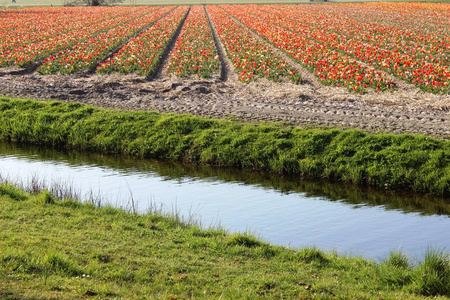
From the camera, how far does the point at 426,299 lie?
7012 mm

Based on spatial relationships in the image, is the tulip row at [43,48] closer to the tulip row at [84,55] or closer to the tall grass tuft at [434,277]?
the tulip row at [84,55]

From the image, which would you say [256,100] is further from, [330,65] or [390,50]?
[390,50]

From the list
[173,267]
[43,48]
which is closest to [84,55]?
[43,48]

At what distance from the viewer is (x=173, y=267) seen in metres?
7.73

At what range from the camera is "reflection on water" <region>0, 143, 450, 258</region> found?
402 inches

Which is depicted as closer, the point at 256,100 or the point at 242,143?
the point at 242,143

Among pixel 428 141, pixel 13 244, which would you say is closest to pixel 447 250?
pixel 428 141

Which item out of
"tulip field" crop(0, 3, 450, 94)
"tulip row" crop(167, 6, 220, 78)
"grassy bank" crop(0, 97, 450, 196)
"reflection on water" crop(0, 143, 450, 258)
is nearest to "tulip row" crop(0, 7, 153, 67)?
"tulip field" crop(0, 3, 450, 94)

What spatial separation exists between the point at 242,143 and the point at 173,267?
8.14 m

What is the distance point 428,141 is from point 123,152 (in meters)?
8.10

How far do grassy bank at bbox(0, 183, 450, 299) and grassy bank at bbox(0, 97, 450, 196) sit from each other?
530 cm

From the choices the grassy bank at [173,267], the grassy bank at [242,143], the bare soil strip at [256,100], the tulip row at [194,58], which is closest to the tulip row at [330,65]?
the bare soil strip at [256,100]

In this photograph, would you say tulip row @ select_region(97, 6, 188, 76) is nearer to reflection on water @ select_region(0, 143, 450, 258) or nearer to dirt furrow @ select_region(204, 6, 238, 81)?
dirt furrow @ select_region(204, 6, 238, 81)

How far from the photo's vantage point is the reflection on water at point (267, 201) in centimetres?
1021
